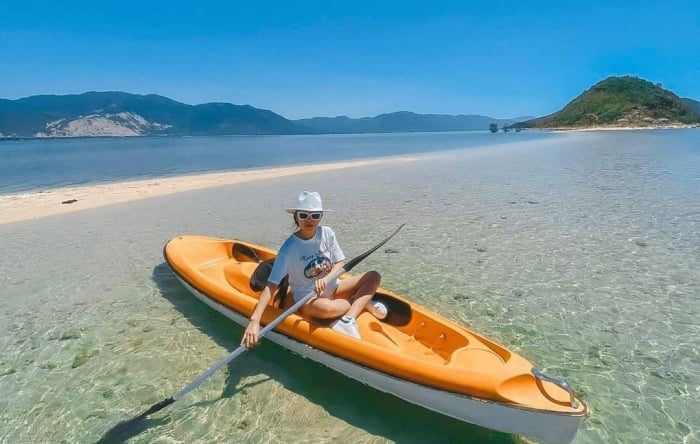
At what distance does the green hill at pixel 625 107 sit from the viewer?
441 feet

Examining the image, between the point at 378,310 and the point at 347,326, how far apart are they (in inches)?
27.3

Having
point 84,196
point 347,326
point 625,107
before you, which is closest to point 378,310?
point 347,326

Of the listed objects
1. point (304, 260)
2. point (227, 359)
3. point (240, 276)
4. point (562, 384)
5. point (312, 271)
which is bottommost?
point (227, 359)

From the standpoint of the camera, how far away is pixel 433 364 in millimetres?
4129

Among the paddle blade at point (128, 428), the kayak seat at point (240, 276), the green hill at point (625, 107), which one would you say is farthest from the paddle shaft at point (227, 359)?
the green hill at point (625, 107)

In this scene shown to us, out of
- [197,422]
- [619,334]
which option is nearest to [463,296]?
[619,334]

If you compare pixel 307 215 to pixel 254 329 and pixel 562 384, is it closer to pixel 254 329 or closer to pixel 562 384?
pixel 254 329

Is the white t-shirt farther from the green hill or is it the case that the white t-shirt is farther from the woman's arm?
the green hill

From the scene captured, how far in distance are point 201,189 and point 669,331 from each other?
2072cm

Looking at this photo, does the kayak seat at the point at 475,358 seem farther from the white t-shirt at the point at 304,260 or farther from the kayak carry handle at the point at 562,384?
the white t-shirt at the point at 304,260

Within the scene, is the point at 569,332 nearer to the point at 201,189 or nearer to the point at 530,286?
the point at 530,286

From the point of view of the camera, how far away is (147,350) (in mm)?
6098

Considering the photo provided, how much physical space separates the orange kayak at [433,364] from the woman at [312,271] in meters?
0.18

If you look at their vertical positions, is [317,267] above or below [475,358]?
above
